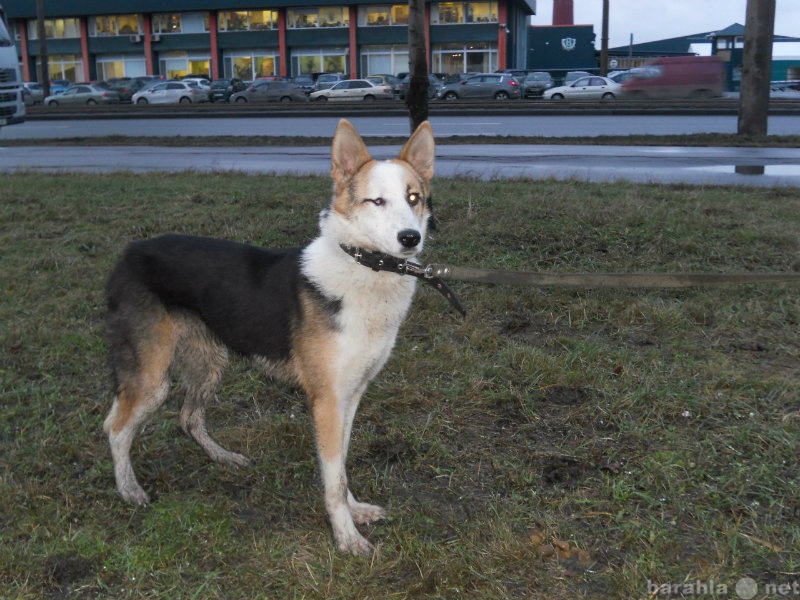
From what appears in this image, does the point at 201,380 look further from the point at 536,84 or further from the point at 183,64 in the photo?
the point at 183,64

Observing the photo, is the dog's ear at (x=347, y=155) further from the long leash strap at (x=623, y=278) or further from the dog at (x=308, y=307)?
the long leash strap at (x=623, y=278)

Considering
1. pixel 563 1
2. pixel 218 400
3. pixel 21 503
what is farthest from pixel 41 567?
pixel 563 1

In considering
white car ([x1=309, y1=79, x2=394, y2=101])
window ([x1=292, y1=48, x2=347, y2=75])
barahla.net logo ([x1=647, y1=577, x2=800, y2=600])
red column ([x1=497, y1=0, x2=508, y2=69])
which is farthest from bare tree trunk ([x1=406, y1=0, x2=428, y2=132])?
window ([x1=292, y1=48, x2=347, y2=75])

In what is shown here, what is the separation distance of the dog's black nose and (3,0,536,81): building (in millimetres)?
56539

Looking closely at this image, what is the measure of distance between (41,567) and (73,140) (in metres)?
19.8

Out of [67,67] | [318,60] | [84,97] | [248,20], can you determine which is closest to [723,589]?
[84,97]

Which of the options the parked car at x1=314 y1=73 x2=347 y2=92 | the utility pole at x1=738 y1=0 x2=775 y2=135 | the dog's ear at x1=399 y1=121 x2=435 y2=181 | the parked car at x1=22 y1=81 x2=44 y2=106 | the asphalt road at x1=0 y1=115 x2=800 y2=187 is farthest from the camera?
the parked car at x1=22 y1=81 x2=44 y2=106

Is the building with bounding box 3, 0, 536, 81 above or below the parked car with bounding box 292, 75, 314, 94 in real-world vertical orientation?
above

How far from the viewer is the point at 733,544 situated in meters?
3.23

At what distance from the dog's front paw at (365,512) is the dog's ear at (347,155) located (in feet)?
5.04

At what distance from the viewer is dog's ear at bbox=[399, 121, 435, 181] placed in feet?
12.2

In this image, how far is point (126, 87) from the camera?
161ft

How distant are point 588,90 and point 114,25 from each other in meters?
41.9

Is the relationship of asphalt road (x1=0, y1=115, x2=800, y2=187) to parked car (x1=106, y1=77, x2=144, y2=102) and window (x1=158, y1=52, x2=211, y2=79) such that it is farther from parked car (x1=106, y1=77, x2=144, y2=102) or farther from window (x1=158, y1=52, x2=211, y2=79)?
window (x1=158, y1=52, x2=211, y2=79)
